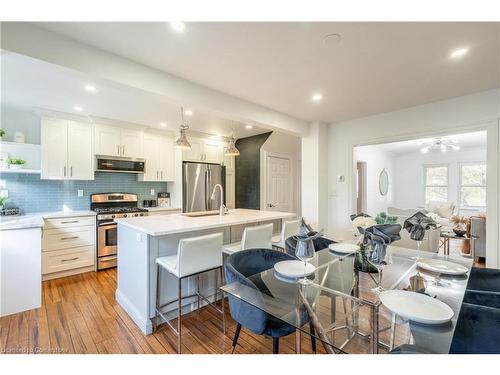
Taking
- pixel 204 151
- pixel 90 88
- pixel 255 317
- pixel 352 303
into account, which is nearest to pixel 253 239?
pixel 255 317

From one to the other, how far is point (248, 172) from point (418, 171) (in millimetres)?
6258

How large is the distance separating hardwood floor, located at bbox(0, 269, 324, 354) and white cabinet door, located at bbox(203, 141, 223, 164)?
3270mm

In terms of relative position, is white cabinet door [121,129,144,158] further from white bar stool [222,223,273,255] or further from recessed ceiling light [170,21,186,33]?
recessed ceiling light [170,21,186,33]

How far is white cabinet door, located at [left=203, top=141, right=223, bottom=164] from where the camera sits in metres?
5.01

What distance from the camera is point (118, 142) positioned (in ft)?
12.8

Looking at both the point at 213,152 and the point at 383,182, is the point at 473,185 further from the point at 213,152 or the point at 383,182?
the point at 213,152

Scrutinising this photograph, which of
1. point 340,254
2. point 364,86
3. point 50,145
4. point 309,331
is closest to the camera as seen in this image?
point 309,331

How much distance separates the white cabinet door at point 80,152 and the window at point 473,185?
9.65m

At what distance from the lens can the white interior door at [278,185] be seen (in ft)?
16.5
